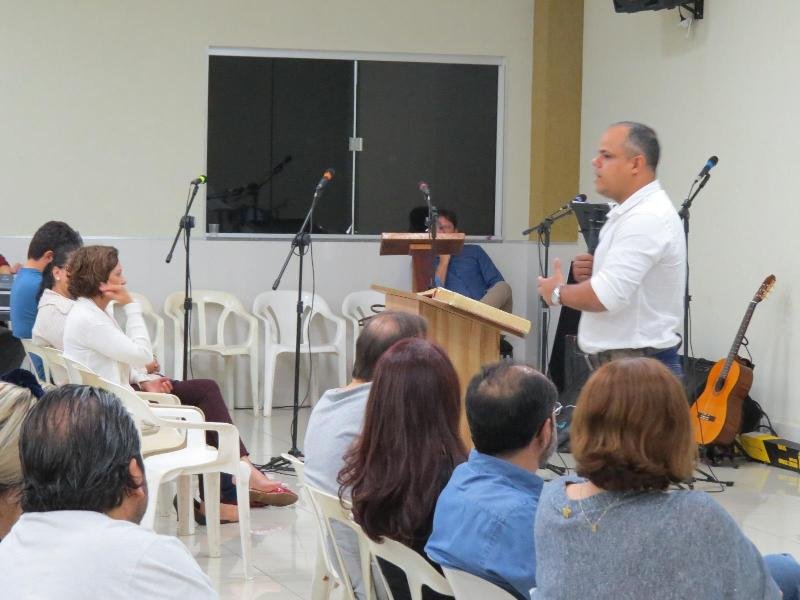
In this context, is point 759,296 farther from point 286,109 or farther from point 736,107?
point 286,109

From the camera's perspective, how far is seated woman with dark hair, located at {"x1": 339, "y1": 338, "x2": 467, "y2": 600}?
2.51m

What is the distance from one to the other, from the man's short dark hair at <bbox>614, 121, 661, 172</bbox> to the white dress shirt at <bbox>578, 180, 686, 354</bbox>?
0.09 m

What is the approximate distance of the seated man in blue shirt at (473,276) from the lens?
8.45 meters

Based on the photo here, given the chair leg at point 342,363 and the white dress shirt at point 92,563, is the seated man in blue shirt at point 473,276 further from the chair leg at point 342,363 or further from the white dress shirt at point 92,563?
the white dress shirt at point 92,563

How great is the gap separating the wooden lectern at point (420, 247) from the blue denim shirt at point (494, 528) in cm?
305

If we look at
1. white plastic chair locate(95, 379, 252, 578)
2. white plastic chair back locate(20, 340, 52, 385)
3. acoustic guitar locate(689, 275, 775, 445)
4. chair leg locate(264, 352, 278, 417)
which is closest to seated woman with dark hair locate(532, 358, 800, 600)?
white plastic chair locate(95, 379, 252, 578)

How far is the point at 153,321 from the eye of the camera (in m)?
8.31

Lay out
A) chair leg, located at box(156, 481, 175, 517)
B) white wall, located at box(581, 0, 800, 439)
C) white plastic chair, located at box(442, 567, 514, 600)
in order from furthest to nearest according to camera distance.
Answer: white wall, located at box(581, 0, 800, 439), chair leg, located at box(156, 481, 175, 517), white plastic chair, located at box(442, 567, 514, 600)

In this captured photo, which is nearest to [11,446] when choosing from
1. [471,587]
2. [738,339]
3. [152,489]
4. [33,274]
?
[471,587]

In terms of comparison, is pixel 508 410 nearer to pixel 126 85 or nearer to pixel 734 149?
pixel 734 149

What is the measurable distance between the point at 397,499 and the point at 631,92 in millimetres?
6108

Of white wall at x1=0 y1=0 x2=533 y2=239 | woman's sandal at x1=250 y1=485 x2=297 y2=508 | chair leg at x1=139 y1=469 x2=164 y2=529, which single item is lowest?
woman's sandal at x1=250 y1=485 x2=297 y2=508

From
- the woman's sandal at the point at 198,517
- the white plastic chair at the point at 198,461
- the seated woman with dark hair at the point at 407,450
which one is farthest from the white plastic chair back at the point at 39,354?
the seated woman with dark hair at the point at 407,450

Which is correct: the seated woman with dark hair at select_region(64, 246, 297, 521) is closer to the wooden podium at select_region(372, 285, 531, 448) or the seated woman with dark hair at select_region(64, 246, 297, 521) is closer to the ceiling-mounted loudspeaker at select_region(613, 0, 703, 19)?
the wooden podium at select_region(372, 285, 531, 448)
